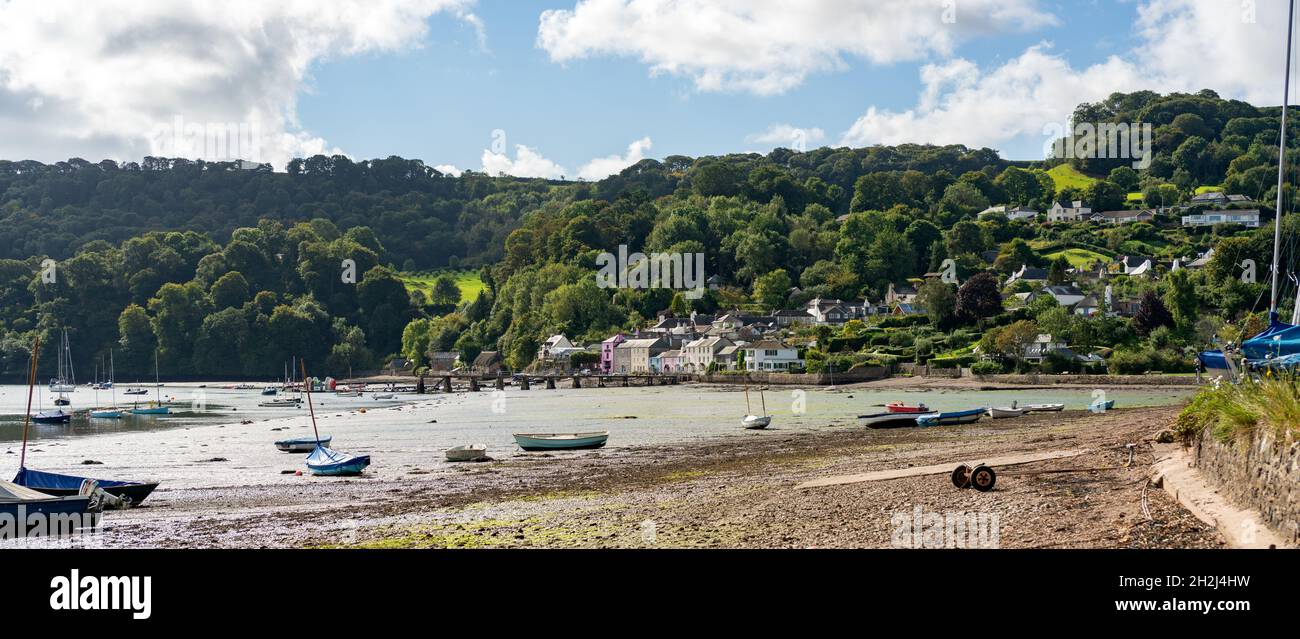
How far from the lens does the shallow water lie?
124 ft

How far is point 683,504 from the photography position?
2119cm

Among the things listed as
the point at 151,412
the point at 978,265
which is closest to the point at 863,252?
the point at 978,265

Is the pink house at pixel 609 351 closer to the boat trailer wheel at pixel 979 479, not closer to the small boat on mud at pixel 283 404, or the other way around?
the small boat on mud at pixel 283 404

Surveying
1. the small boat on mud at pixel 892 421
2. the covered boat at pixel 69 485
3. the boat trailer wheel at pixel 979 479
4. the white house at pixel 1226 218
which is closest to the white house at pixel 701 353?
the white house at pixel 1226 218

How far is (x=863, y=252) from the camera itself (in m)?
158

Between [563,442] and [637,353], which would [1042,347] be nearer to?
[637,353]

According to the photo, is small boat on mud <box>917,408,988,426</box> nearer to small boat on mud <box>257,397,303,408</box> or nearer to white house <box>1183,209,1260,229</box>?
small boat on mud <box>257,397,303,408</box>

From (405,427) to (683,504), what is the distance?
4131 cm

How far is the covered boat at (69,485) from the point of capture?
2411cm

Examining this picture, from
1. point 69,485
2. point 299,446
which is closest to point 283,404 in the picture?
point 299,446

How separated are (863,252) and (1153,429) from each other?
132835mm

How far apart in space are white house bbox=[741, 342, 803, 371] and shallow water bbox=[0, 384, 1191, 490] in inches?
853

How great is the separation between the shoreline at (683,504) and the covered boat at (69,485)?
20.9 inches
